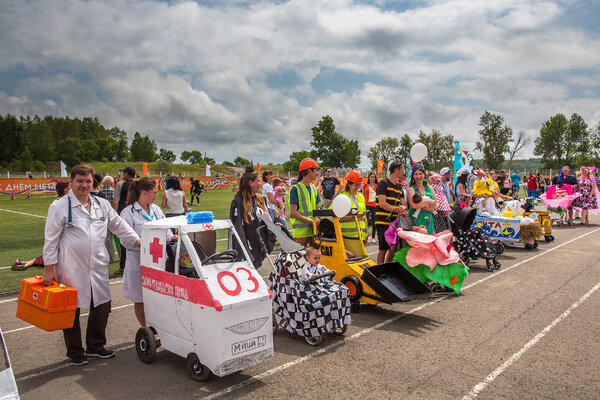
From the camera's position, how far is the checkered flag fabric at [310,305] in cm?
480

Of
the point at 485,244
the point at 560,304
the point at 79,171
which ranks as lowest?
the point at 560,304

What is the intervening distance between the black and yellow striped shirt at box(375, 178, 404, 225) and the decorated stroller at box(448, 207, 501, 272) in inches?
78.0

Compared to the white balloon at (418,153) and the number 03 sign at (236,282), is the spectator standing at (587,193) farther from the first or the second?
the number 03 sign at (236,282)

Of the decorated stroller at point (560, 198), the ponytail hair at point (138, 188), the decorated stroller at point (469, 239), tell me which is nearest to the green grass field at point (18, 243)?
the ponytail hair at point (138, 188)

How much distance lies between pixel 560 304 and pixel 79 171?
21.7 ft

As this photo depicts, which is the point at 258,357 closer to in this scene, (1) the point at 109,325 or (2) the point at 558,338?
(1) the point at 109,325

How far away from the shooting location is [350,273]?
6.07 meters

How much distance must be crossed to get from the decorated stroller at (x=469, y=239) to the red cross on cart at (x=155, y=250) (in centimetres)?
593

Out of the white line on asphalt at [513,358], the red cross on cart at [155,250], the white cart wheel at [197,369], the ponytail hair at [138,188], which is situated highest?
the ponytail hair at [138,188]

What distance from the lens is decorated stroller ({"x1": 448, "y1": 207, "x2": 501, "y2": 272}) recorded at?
8484mm

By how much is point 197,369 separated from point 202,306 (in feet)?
2.29

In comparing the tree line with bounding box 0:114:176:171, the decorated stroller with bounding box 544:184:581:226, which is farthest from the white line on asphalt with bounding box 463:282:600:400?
the tree line with bounding box 0:114:176:171

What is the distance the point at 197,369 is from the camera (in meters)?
4.01

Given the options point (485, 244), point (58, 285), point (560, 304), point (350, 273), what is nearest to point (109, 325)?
point (58, 285)
